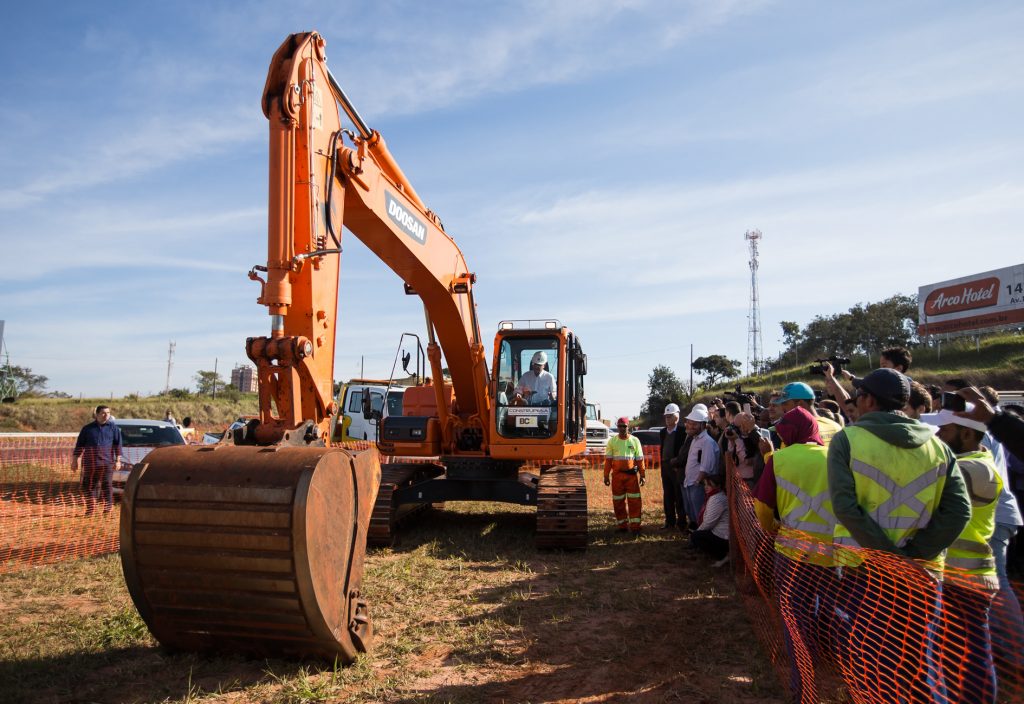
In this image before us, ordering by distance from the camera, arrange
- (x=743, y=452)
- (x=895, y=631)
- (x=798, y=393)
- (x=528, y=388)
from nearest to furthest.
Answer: (x=895, y=631) → (x=798, y=393) → (x=743, y=452) → (x=528, y=388)

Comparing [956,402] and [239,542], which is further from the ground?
[956,402]

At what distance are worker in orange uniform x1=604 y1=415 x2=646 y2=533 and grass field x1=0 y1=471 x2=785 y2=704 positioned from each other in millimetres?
1735

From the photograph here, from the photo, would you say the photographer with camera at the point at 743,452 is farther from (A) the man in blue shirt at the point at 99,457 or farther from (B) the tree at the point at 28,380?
(B) the tree at the point at 28,380

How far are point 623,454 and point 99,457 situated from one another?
8086 mm

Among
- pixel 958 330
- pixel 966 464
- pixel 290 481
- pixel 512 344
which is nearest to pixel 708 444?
pixel 512 344

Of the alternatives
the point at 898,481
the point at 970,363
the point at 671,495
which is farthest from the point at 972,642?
the point at 970,363

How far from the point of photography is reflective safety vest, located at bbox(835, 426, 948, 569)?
3441 mm

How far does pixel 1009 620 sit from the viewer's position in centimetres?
372

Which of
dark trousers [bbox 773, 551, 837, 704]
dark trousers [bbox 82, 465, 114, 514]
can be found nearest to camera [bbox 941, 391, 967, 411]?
dark trousers [bbox 773, 551, 837, 704]

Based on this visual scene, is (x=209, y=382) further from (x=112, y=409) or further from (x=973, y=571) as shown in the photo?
(x=973, y=571)

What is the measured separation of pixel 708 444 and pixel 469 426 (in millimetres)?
3262

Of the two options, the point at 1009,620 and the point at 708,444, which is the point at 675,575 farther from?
the point at 1009,620

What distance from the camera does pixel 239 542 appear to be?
389 cm

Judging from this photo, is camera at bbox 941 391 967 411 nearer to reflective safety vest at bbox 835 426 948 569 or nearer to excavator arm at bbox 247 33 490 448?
reflective safety vest at bbox 835 426 948 569
